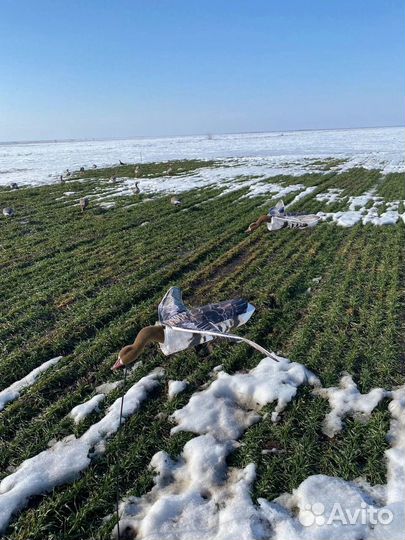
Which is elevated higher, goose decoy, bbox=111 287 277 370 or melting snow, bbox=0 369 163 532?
goose decoy, bbox=111 287 277 370

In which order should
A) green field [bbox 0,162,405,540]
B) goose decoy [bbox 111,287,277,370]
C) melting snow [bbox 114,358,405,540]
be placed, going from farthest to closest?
goose decoy [bbox 111,287,277,370] → green field [bbox 0,162,405,540] → melting snow [bbox 114,358,405,540]

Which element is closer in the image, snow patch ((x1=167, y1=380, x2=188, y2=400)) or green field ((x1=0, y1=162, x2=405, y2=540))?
green field ((x1=0, y1=162, x2=405, y2=540))

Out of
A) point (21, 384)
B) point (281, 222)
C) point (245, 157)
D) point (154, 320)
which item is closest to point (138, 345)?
point (21, 384)

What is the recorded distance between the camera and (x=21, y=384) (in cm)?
614

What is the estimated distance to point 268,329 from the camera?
299 inches

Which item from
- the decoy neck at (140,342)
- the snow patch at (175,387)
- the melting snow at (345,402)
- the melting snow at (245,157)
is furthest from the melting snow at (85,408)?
the melting snow at (245,157)

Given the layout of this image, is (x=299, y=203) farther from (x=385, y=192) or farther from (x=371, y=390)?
(x=371, y=390)

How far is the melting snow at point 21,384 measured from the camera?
582 cm

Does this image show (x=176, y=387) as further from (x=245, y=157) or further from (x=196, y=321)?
(x=245, y=157)

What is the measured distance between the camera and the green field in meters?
4.48

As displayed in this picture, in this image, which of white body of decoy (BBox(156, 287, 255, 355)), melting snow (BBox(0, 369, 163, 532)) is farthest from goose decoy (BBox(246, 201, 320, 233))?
melting snow (BBox(0, 369, 163, 532))

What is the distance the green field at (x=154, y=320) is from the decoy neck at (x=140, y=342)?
34.0 inches

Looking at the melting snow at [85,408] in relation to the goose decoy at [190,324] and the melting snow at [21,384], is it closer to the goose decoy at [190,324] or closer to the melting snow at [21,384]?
the goose decoy at [190,324]

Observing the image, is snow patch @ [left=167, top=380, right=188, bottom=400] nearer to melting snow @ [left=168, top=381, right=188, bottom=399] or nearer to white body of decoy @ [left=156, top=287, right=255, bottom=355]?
melting snow @ [left=168, top=381, right=188, bottom=399]
